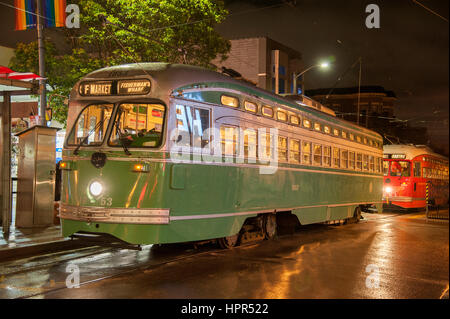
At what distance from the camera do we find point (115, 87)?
8.59m

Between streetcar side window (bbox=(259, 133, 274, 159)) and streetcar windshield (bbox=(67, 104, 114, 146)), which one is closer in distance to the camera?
streetcar windshield (bbox=(67, 104, 114, 146))

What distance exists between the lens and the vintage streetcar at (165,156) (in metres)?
8.18

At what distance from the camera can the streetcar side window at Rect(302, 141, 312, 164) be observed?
12836 mm

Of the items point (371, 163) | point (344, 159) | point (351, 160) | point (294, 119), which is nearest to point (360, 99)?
point (371, 163)

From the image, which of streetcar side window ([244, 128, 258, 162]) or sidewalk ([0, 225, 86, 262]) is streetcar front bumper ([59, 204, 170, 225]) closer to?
sidewalk ([0, 225, 86, 262])

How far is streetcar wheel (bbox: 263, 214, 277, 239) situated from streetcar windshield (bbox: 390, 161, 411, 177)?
15.8 metres

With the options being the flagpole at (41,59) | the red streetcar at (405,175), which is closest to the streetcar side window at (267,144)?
the flagpole at (41,59)

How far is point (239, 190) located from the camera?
9.85 meters

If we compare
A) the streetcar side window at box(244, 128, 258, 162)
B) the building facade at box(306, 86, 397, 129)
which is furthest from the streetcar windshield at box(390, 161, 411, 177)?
the building facade at box(306, 86, 397, 129)

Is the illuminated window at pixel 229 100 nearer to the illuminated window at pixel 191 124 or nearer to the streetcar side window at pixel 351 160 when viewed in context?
the illuminated window at pixel 191 124

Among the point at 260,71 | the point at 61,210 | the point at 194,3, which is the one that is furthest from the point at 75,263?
the point at 260,71

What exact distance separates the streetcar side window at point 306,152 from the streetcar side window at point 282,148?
1114mm

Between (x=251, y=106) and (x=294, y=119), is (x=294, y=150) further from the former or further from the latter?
(x=251, y=106)

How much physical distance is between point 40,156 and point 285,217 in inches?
264
